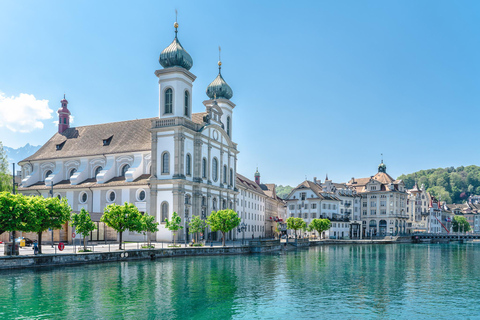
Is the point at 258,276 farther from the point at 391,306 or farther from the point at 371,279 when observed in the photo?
the point at 391,306

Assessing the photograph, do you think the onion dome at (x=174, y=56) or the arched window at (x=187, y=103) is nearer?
the onion dome at (x=174, y=56)

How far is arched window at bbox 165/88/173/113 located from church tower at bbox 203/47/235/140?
16764 millimetres

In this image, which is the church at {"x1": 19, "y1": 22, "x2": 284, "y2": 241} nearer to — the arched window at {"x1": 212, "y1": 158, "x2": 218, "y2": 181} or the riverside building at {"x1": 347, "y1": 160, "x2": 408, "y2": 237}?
the arched window at {"x1": 212, "y1": 158, "x2": 218, "y2": 181}

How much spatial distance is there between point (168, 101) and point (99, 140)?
1944 cm

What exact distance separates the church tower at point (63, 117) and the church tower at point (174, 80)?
31552 millimetres

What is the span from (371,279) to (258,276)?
10006mm

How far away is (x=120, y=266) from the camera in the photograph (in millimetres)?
47219

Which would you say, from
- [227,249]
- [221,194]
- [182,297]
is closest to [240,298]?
[182,297]

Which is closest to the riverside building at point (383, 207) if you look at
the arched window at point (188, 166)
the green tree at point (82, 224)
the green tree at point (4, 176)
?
the arched window at point (188, 166)

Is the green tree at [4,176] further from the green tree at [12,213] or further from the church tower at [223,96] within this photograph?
the church tower at [223,96]

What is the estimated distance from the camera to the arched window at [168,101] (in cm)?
7756

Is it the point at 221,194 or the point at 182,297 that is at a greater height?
the point at 221,194

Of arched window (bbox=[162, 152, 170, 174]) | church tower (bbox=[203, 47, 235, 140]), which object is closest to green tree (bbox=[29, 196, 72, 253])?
arched window (bbox=[162, 152, 170, 174])

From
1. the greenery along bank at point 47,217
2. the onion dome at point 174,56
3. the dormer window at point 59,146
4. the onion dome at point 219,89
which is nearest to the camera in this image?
the greenery along bank at point 47,217
